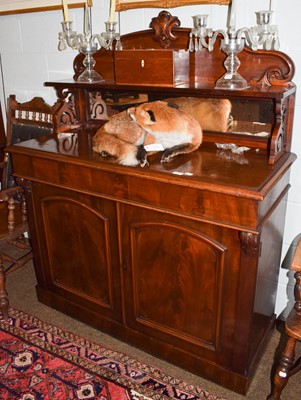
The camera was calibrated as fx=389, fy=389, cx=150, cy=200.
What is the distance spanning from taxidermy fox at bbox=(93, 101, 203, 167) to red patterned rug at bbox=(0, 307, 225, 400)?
101cm

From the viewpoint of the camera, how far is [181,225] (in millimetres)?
1542

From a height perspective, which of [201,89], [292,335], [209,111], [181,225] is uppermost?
[201,89]

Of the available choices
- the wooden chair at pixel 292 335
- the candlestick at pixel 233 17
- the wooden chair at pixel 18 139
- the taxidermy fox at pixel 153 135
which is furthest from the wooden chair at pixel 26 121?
the wooden chair at pixel 292 335

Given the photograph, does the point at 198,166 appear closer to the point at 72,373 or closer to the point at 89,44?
the point at 89,44

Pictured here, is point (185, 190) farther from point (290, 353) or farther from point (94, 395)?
point (94, 395)

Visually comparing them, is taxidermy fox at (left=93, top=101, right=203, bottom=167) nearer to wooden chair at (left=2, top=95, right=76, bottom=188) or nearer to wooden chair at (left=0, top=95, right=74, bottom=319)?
wooden chair at (left=0, top=95, right=74, bottom=319)

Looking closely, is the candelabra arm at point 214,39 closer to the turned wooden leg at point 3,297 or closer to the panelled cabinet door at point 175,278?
the panelled cabinet door at point 175,278

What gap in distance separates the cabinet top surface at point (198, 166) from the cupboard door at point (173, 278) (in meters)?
0.20

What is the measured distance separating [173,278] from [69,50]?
4.73 feet

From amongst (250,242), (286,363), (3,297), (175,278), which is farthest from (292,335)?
(3,297)

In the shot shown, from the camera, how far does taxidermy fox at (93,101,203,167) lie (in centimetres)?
160

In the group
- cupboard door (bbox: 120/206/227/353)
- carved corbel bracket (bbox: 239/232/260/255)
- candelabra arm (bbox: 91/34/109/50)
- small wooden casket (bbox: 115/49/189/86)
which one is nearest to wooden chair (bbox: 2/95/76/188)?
candelabra arm (bbox: 91/34/109/50)

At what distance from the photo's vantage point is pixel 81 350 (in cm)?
199

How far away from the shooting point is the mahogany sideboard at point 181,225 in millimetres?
1443
